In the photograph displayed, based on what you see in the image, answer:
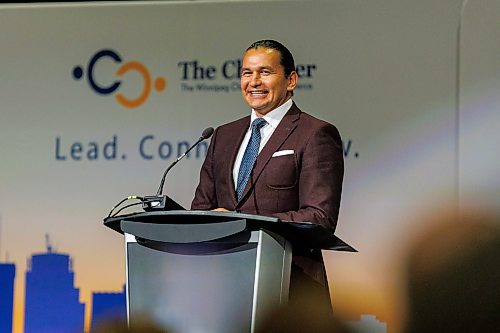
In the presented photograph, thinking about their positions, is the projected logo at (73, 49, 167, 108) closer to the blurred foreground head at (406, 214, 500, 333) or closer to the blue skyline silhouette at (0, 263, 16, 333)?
the blue skyline silhouette at (0, 263, 16, 333)

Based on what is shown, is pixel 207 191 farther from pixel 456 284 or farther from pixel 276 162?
pixel 456 284

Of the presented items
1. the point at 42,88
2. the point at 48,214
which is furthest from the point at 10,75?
the point at 48,214

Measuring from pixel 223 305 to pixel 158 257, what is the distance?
0.72ft

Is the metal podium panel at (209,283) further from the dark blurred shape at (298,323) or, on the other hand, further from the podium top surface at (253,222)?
the dark blurred shape at (298,323)

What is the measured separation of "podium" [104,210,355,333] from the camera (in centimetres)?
212

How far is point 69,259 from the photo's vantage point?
16.3 feet

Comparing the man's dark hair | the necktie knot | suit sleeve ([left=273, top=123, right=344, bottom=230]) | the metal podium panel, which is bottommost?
the metal podium panel

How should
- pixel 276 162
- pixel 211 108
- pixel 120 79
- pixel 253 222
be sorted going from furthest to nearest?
pixel 120 79 < pixel 211 108 < pixel 276 162 < pixel 253 222

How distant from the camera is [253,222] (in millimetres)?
2115

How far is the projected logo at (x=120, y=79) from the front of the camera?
4.93 m

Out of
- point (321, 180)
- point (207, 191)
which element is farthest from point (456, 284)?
point (207, 191)

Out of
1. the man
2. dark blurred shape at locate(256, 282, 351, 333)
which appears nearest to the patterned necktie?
the man

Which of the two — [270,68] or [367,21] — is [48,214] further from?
[270,68]

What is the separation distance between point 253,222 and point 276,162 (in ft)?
1.63
